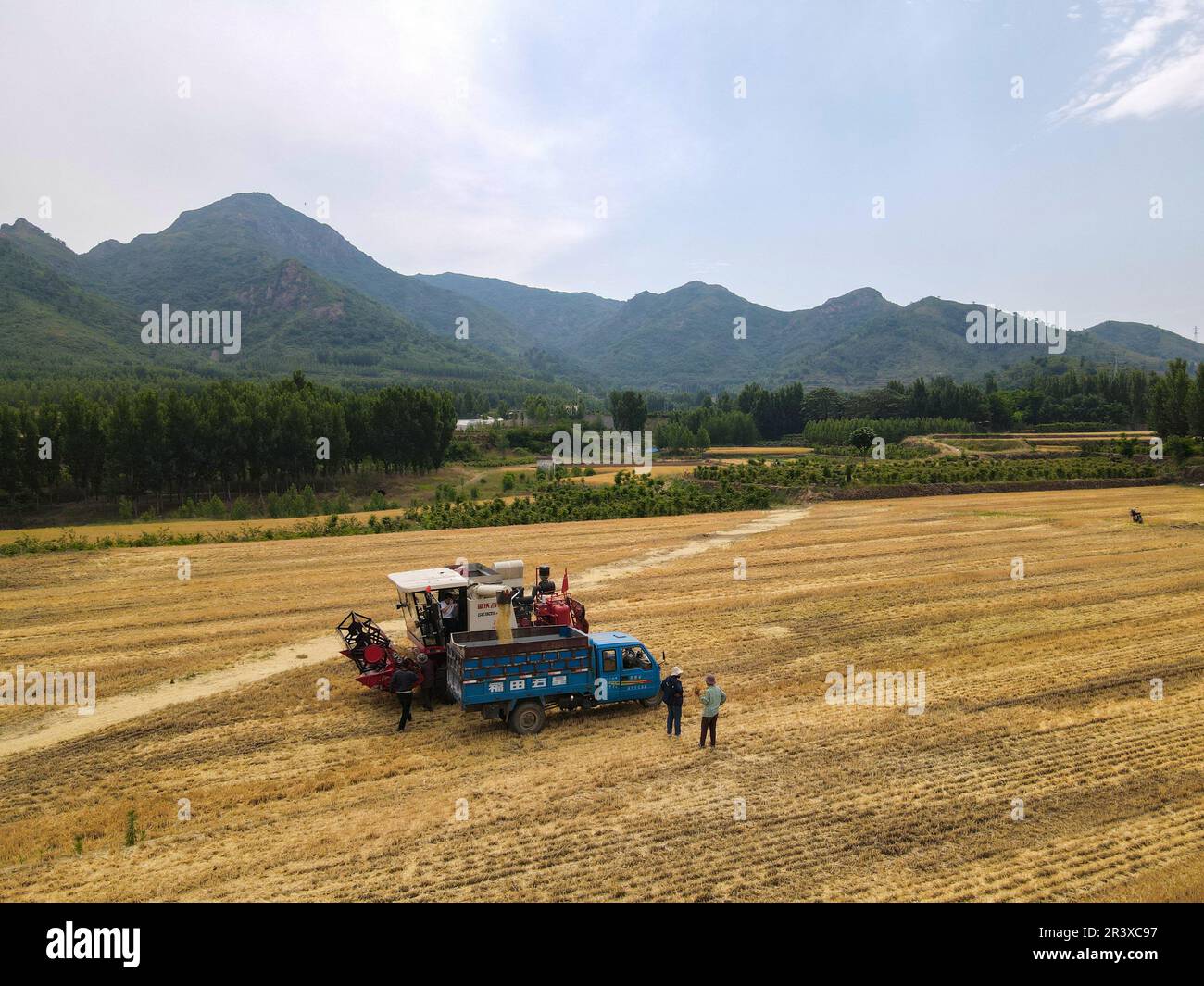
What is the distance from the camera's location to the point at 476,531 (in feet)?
169

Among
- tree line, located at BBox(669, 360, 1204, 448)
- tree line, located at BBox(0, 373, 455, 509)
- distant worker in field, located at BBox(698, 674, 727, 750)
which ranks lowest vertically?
distant worker in field, located at BBox(698, 674, 727, 750)

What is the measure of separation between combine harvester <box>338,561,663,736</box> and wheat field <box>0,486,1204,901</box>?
30.6 inches

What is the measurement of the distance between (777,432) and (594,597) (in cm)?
12357

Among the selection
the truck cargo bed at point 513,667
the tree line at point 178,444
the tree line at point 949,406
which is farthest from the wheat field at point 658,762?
the tree line at point 949,406

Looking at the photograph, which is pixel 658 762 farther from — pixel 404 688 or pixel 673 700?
pixel 404 688

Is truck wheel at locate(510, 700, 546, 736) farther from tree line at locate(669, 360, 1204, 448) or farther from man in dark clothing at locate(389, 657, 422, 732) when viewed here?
tree line at locate(669, 360, 1204, 448)

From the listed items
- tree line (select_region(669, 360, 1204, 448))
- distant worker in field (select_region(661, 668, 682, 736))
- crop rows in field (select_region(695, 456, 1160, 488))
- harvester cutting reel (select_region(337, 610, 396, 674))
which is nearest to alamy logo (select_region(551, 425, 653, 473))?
tree line (select_region(669, 360, 1204, 448))

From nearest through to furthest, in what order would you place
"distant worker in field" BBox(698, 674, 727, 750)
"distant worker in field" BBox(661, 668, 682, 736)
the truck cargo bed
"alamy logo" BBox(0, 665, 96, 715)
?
"distant worker in field" BBox(698, 674, 727, 750)
"distant worker in field" BBox(661, 668, 682, 736)
the truck cargo bed
"alamy logo" BBox(0, 665, 96, 715)

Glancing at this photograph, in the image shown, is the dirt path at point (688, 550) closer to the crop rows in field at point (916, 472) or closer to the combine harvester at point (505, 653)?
the crop rows in field at point (916, 472)

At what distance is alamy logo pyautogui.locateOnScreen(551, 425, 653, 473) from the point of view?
108m

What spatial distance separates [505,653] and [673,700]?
12.6 ft

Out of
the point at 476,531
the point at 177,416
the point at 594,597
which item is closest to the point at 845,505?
the point at 476,531

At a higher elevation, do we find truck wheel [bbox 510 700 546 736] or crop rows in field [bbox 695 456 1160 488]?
crop rows in field [bbox 695 456 1160 488]
